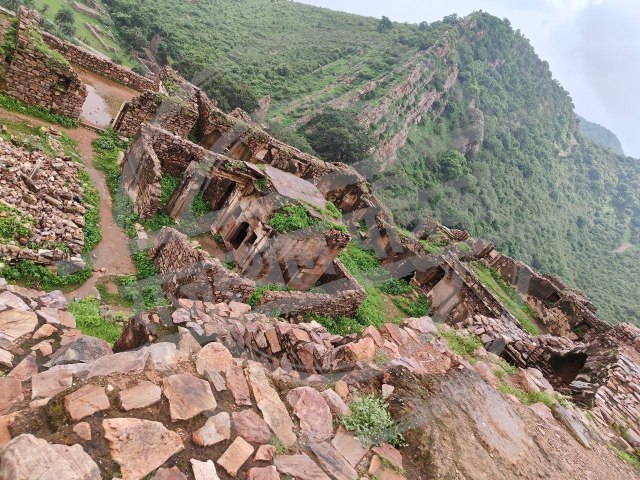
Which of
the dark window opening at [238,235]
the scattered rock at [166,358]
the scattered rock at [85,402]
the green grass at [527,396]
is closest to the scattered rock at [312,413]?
the scattered rock at [166,358]

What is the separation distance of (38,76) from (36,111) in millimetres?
1034

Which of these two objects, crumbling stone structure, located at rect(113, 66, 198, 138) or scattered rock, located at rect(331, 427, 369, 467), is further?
crumbling stone structure, located at rect(113, 66, 198, 138)

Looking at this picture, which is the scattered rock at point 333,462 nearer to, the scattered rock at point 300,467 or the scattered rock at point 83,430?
the scattered rock at point 300,467

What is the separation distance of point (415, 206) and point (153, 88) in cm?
3207

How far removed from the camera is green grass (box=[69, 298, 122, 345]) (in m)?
5.63

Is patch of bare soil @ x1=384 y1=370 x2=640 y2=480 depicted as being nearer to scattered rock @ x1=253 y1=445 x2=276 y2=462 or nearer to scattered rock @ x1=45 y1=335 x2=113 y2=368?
scattered rock @ x1=253 y1=445 x2=276 y2=462

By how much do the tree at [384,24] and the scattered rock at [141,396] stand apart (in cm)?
8338

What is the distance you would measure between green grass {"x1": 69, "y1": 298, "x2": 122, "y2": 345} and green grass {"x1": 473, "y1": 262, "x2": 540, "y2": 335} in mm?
17068

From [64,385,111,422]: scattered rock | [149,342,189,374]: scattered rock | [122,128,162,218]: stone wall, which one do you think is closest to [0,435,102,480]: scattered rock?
[64,385,111,422]: scattered rock

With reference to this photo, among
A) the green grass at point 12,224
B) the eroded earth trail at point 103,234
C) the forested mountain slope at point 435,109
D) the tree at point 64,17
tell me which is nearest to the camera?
the green grass at point 12,224

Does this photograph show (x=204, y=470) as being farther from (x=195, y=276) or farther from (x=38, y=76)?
(x=38, y=76)

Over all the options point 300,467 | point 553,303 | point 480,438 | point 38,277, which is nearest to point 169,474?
point 300,467

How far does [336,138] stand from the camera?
124 feet

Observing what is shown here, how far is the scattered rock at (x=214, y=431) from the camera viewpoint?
2785 mm
